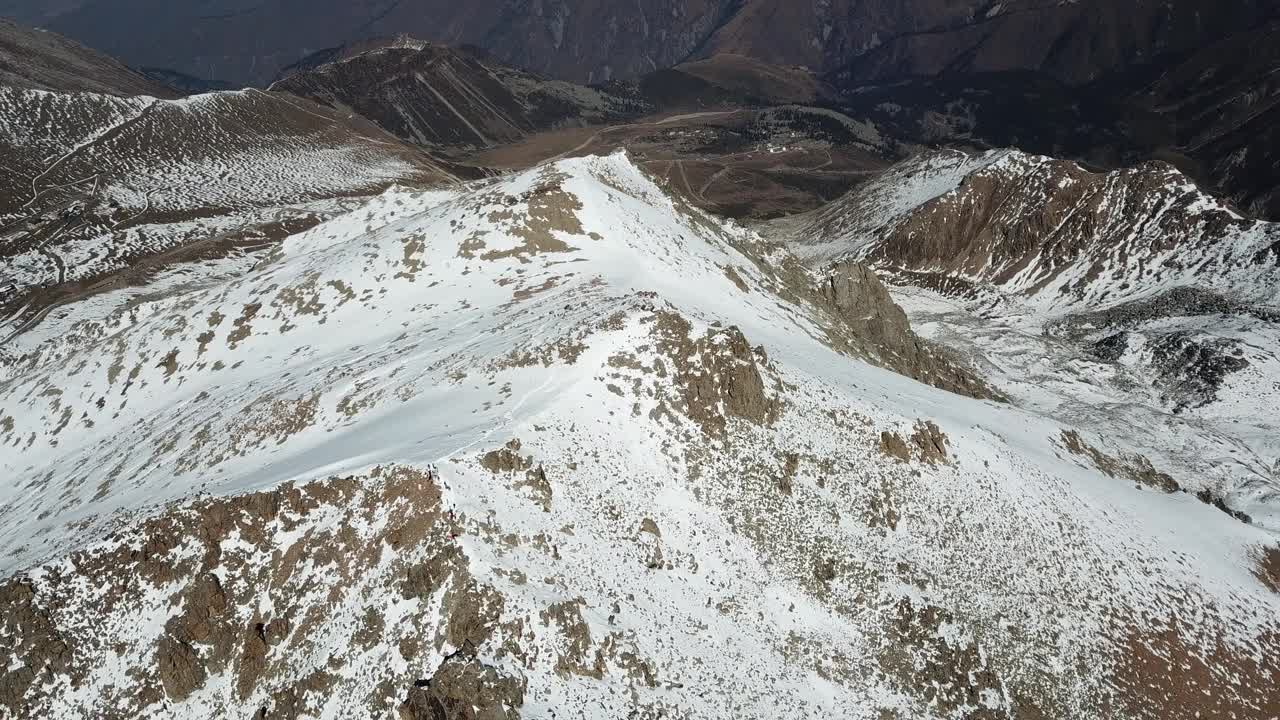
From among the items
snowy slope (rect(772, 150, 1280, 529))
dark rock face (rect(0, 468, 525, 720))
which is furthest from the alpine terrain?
snowy slope (rect(772, 150, 1280, 529))

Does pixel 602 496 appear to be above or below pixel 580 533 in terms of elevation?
above

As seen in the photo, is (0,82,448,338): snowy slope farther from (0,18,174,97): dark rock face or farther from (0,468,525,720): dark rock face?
(0,468,525,720): dark rock face

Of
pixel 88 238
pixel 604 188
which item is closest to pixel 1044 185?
pixel 604 188

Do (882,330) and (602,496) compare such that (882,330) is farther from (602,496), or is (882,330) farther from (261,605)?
(261,605)

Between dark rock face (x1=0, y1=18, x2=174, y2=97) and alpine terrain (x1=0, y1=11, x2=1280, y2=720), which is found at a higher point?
dark rock face (x1=0, y1=18, x2=174, y2=97)

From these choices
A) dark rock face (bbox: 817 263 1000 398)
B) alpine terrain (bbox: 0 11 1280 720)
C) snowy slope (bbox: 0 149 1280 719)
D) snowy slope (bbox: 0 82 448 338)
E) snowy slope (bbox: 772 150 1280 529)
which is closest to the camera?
snowy slope (bbox: 0 149 1280 719)

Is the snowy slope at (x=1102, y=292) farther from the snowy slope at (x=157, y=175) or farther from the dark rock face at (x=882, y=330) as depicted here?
the snowy slope at (x=157, y=175)

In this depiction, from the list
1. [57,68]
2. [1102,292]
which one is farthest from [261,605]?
[57,68]

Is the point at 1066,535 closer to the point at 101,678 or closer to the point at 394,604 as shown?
the point at 394,604
